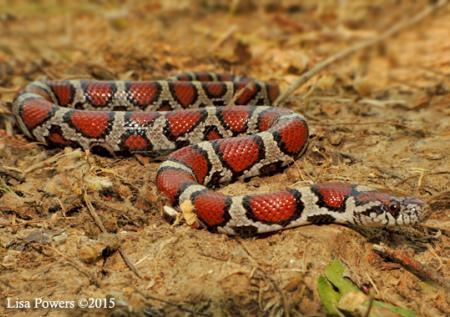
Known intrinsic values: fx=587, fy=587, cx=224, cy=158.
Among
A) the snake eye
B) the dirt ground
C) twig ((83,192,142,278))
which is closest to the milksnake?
the snake eye

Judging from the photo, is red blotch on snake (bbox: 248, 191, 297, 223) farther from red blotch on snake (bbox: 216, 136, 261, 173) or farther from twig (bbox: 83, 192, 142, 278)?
twig (bbox: 83, 192, 142, 278)

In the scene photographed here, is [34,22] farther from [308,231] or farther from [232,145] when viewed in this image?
[308,231]

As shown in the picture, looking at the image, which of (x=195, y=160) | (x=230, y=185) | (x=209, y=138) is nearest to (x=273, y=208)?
(x=230, y=185)

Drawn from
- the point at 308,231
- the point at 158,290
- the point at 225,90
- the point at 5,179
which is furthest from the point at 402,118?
the point at 5,179

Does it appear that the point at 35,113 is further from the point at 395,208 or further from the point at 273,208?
the point at 395,208

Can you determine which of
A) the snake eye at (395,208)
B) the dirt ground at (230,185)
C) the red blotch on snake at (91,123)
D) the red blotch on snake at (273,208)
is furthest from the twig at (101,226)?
the snake eye at (395,208)

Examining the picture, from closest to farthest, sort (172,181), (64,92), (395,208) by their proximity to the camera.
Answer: (395,208) < (172,181) < (64,92)
